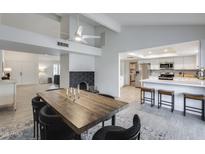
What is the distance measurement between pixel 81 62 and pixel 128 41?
100 inches

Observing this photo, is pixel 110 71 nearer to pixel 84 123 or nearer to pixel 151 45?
pixel 151 45

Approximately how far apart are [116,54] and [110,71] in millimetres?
929

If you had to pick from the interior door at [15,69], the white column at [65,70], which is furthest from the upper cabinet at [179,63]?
the interior door at [15,69]

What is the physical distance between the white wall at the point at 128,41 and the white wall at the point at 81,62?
1.15 ft

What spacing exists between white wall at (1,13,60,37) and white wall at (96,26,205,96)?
3054 millimetres

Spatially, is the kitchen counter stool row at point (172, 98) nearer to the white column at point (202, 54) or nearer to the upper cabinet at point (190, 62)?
the white column at point (202, 54)

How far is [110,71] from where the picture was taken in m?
6.39

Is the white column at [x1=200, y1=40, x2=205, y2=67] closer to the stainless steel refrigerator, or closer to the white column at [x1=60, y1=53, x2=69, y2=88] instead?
the stainless steel refrigerator

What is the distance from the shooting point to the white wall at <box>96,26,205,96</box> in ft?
13.3

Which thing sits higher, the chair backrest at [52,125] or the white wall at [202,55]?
the white wall at [202,55]

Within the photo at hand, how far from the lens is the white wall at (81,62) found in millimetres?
5898

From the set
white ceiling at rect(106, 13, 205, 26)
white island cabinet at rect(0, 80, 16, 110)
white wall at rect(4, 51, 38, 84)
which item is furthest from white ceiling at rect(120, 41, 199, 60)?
white wall at rect(4, 51, 38, 84)

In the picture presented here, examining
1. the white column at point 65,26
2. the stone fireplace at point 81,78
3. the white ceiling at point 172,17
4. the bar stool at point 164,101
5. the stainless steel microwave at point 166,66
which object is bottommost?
the bar stool at point 164,101

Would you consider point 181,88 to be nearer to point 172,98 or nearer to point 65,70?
point 172,98
